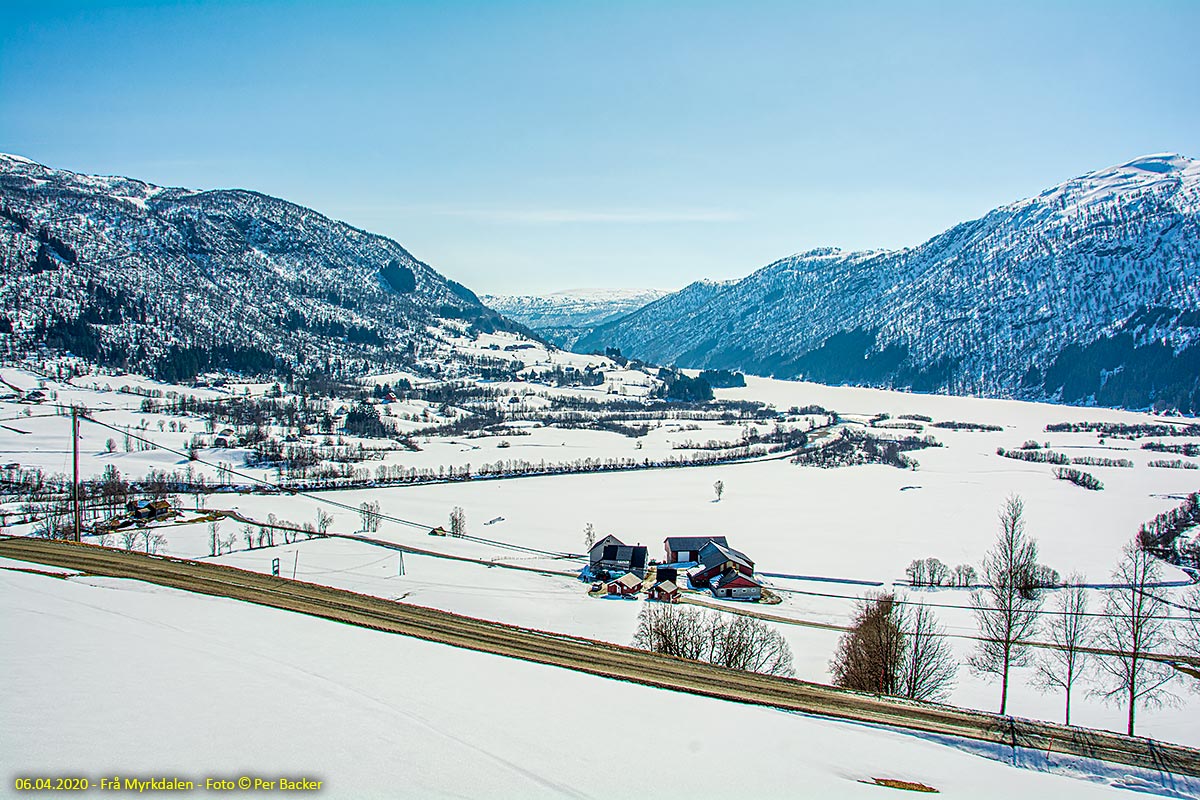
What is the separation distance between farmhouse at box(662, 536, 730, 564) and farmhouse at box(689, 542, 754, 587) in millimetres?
866

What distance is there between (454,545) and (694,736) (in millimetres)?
43365

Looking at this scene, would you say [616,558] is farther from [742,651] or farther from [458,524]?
[742,651]

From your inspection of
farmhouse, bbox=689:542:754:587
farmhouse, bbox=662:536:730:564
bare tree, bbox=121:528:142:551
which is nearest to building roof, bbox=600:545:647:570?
farmhouse, bbox=662:536:730:564

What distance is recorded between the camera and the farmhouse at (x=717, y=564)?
43.4 m

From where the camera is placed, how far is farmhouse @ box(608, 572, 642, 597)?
1577 inches

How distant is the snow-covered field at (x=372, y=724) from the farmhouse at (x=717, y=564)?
30.9 meters

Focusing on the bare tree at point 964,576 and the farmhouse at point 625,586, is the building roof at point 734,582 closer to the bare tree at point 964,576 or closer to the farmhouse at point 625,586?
the farmhouse at point 625,586

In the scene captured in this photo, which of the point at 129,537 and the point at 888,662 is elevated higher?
the point at 888,662

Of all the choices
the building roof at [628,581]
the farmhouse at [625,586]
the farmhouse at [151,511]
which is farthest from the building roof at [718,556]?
the farmhouse at [151,511]

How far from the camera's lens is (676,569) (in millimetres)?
46625

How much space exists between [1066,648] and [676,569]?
28.0 metres

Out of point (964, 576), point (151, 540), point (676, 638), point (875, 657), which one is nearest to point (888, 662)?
point (875, 657)

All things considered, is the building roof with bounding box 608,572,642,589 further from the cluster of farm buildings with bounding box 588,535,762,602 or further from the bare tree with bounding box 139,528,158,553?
the bare tree with bounding box 139,528,158,553

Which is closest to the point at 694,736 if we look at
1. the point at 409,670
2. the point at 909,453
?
the point at 409,670
